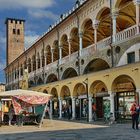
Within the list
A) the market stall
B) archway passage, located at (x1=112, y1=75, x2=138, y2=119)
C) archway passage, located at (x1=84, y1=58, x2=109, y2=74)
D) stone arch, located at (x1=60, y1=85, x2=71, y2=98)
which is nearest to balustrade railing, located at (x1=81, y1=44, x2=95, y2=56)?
archway passage, located at (x1=84, y1=58, x2=109, y2=74)

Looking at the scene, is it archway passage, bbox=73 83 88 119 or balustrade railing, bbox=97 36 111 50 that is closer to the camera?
balustrade railing, bbox=97 36 111 50

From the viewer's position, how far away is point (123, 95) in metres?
27.5

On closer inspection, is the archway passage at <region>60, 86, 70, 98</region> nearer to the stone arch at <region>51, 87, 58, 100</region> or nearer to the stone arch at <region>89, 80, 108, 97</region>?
the stone arch at <region>51, 87, 58, 100</region>

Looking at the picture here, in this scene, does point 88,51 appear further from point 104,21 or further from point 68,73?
point 68,73

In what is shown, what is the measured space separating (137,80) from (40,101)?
22.1ft

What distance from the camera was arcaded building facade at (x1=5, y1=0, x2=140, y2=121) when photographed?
25.8 m

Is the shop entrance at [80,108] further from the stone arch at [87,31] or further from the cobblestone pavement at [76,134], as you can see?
the cobblestone pavement at [76,134]

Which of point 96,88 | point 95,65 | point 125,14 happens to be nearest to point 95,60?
point 95,65

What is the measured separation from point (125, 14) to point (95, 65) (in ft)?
16.6

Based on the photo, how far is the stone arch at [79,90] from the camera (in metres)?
33.3

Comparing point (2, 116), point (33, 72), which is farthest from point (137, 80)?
point (33, 72)

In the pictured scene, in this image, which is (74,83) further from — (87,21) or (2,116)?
(2,116)

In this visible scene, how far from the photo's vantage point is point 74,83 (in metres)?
33.1

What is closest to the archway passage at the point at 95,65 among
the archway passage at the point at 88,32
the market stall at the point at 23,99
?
the archway passage at the point at 88,32
